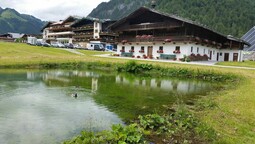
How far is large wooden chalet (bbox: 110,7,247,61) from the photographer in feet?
160

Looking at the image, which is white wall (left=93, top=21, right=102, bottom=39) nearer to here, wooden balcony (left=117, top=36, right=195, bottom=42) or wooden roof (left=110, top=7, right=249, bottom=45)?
wooden roof (left=110, top=7, right=249, bottom=45)

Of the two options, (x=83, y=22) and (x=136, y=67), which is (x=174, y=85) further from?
(x=83, y=22)

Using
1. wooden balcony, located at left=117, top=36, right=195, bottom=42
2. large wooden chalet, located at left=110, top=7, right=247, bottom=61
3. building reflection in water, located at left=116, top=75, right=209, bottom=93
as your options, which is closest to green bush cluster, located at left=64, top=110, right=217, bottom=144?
building reflection in water, located at left=116, top=75, right=209, bottom=93

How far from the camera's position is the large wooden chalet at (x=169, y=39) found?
48719 mm

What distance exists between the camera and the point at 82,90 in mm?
19016

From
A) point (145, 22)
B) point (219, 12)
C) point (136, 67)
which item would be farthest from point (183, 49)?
point (219, 12)

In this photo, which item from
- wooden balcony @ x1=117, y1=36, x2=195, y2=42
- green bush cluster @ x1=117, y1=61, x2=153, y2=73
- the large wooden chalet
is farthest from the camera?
the large wooden chalet

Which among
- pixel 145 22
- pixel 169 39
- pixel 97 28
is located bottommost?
pixel 169 39

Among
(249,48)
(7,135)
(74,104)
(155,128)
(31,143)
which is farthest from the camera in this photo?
(249,48)

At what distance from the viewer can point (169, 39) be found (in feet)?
164

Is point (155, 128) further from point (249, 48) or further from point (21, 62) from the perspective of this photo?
point (249, 48)

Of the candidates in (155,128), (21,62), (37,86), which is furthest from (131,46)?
(155,128)

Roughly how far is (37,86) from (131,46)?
39.6 meters

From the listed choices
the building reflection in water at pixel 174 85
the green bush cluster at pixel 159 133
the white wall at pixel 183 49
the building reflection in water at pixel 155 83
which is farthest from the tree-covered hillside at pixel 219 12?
the green bush cluster at pixel 159 133
